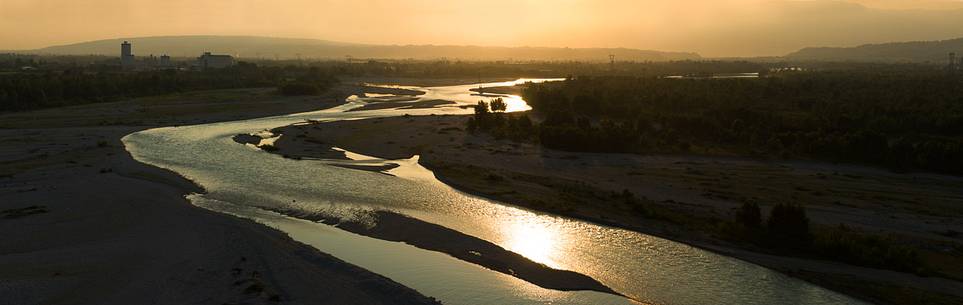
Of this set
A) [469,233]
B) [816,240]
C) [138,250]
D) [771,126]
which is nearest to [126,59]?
[771,126]

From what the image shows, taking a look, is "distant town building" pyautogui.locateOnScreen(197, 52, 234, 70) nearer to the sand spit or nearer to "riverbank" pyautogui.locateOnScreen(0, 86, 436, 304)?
"riverbank" pyautogui.locateOnScreen(0, 86, 436, 304)

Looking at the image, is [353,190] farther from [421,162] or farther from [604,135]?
[604,135]

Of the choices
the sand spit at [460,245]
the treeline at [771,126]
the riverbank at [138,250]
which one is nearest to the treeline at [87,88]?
the riverbank at [138,250]

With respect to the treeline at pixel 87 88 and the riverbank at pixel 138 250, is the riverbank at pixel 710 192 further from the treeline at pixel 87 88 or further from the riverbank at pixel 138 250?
the treeline at pixel 87 88

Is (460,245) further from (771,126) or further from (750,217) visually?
(771,126)

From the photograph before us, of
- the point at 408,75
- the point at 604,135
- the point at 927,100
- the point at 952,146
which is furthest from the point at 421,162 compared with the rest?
the point at 408,75

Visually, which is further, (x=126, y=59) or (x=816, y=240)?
(x=126, y=59)

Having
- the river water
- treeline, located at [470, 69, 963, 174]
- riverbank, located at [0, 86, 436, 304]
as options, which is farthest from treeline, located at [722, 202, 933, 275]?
treeline, located at [470, 69, 963, 174]
